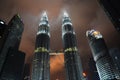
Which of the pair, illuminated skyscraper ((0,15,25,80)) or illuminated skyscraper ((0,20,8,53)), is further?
illuminated skyscraper ((0,20,8,53))

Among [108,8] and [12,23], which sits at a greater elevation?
[12,23]

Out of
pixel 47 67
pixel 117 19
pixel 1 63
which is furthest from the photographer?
pixel 47 67

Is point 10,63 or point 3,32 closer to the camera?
point 10,63

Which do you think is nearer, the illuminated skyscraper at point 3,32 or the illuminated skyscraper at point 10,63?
the illuminated skyscraper at point 10,63

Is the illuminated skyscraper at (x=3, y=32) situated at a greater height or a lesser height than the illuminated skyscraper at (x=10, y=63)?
greater

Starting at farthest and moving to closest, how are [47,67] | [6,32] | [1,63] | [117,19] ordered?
[47,67]
[6,32]
[1,63]
[117,19]

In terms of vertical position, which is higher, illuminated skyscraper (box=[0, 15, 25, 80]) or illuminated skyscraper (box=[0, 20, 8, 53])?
illuminated skyscraper (box=[0, 20, 8, 53])

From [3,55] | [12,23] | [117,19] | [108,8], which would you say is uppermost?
[12,23]

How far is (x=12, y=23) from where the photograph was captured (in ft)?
637

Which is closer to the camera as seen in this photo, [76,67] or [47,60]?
[76,67]

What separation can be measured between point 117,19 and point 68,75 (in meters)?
121

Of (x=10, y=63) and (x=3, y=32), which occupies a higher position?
(x=3, y=32)

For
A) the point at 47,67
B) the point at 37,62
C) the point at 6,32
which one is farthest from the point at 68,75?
the point at 6,32

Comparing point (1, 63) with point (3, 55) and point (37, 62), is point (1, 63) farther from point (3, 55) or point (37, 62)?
point (37, 62)
